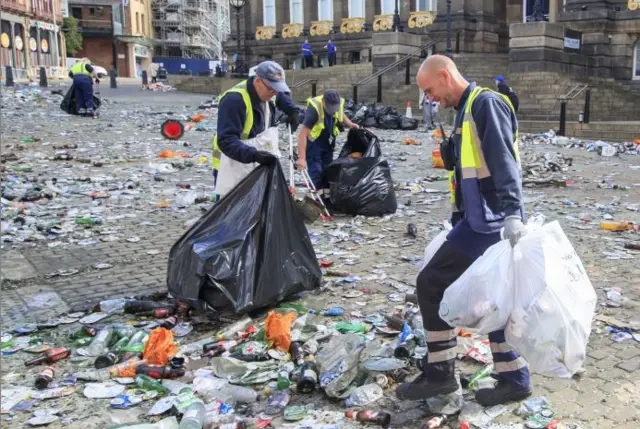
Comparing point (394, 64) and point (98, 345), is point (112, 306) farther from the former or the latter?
point (394, 64)

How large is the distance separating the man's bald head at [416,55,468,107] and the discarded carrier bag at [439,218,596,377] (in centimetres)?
70

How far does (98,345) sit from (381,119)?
1504 cm

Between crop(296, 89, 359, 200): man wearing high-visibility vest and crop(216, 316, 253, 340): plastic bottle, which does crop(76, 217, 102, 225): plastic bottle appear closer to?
crop(296, 89, 359, 200): man wearing high-visibility vest

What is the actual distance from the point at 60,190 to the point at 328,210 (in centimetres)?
395

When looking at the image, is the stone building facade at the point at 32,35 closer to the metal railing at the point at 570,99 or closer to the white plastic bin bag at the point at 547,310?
the metal railing at the point at 570,99

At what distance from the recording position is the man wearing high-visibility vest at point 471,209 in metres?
2.95

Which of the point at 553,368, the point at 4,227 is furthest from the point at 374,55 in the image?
the point at 553,368

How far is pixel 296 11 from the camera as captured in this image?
40219 mm

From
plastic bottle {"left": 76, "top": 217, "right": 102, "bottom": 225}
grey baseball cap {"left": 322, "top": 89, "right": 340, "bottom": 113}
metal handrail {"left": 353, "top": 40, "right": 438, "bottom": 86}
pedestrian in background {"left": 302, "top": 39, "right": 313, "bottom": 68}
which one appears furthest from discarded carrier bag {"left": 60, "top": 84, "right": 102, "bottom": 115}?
pedestrian in background {"left": 302, "top": 39, "right": 313, "bottom": 68}

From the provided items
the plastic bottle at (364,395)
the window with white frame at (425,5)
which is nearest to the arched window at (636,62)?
the window with white frame at (425,5)

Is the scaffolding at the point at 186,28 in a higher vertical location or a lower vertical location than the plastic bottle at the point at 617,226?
higher

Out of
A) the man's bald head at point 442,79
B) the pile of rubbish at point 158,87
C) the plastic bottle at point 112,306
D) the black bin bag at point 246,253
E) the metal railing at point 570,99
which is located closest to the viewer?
the man's bald head at point 442,79

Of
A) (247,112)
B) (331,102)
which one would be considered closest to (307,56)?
(331,102)

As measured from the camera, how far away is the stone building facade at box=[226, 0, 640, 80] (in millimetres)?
20641
